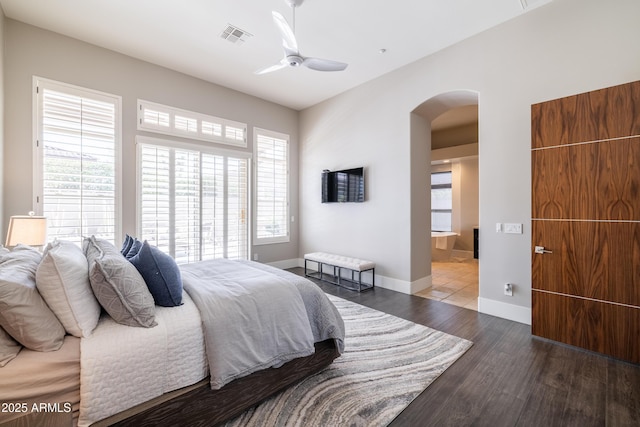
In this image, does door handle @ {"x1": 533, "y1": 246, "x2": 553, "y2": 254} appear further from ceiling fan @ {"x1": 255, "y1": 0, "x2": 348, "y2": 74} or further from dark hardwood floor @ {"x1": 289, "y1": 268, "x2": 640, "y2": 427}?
ceiling fan @ {"x1": 255, "y1": 0, "x2": 348, "y2": 74}

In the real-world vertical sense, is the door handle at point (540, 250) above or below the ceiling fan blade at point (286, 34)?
below

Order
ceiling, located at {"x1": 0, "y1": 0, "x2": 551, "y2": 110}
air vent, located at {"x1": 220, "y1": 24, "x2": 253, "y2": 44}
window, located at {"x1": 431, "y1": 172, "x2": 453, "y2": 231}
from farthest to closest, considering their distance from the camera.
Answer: window, located at {"x1": 431, "y1": 172, "x2": 453, "y2": 231} < air vent, located at {"x1": 220, "y1": 24, "x2": 253, "y2": 44} < ceiling, located at {"x1": 0, "y1": 0, "x2": 551, "y2": 110}

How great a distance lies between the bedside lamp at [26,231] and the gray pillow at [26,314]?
4.78ft

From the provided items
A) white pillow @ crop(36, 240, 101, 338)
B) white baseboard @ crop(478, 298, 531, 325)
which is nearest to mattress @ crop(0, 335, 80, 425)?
white pillow @ crop(36, 240, 101, 338)

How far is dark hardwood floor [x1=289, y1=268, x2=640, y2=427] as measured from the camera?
175 centimetres

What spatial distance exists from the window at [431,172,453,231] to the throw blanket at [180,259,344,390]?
6.86 metres

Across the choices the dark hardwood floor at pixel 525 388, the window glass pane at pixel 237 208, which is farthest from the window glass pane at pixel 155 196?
the dark hardwood floor at pixel 525 388

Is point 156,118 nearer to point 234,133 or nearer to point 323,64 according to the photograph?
point 234,133

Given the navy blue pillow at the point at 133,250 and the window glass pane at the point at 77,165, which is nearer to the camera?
the navy blue pillow at the point at 133,250

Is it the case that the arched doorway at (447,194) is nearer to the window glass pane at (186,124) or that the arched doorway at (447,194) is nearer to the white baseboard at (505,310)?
the white baseboard at (505,310)

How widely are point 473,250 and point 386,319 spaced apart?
518 cm

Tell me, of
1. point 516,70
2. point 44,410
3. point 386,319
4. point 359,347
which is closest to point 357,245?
point 386,319

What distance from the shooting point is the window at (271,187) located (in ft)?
18.1

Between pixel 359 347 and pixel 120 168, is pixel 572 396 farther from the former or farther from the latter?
pixel 120 168
